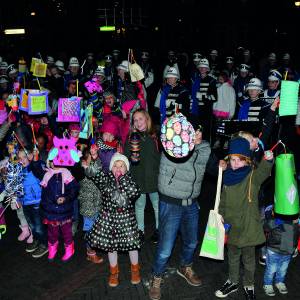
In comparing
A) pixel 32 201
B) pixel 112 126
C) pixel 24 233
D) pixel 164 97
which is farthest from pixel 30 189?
pixel 164 97

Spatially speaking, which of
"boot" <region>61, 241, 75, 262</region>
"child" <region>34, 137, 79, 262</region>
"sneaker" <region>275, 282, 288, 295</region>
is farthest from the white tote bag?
"boot" <region>61, 241, 75, 262</region>

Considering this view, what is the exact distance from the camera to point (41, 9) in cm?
3328

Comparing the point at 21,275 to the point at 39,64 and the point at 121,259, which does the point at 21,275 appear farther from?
the point at 39,64

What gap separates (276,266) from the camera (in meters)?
4.72

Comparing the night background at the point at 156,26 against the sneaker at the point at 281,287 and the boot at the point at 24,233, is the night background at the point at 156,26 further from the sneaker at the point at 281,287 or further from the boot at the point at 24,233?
the sneaker at the point at 281,287

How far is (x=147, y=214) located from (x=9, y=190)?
8.36 ft

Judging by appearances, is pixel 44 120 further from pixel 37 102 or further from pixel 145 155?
pixel 145 155

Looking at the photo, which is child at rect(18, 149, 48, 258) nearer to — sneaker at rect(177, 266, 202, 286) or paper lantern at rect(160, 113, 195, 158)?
sneaker at rect(177, 266, 202, 286)

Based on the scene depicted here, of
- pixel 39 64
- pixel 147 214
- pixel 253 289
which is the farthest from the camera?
pixel 147 214

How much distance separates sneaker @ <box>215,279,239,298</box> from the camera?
4762 mm

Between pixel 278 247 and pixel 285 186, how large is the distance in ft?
2.74

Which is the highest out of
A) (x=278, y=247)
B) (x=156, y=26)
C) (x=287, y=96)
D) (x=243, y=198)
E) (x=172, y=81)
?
(x=156, y=26)

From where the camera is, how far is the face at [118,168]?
4.73m

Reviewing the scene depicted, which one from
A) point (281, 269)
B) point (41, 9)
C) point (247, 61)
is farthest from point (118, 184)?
point (41, 9)
